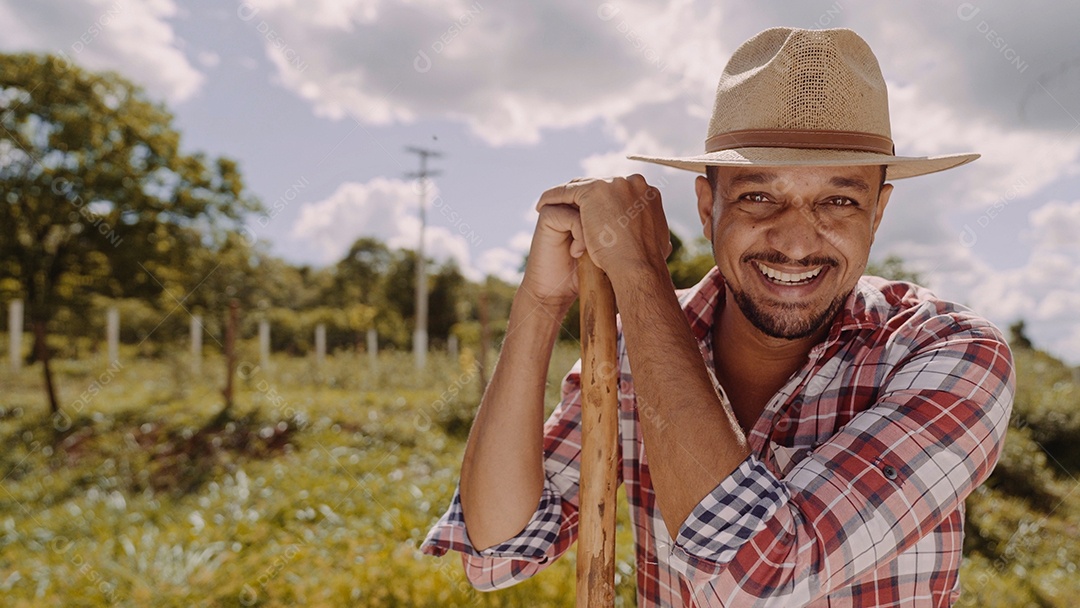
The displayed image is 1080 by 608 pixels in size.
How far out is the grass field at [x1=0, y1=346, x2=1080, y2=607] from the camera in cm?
487

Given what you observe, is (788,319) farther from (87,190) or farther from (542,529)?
(87,190)

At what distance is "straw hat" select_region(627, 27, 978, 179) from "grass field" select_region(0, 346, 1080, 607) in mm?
3065

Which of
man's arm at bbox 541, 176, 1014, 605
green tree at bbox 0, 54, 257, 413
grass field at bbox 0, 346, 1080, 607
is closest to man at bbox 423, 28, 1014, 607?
man's arm at bbox 541, 176, 1014, 605

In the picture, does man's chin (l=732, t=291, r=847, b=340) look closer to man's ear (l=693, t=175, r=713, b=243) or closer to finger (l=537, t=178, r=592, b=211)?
man's ear (l=693, t=175, r=713, b=243)

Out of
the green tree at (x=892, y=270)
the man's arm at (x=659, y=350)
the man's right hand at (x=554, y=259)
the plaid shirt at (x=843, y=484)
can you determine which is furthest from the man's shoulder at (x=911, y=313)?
the green tree at (x=892, y=270)

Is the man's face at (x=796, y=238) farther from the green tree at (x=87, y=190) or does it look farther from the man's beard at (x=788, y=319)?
the green tree at (x=87, y=190)

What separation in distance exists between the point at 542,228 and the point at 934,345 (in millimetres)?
888

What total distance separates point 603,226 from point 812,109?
55 centimetres

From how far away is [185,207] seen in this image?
18172mm

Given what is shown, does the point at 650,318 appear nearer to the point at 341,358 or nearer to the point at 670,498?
the point at 670,498

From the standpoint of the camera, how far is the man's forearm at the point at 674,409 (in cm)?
136

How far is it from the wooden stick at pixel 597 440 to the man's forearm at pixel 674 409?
19 cm

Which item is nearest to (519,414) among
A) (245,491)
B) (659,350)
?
(659,350)

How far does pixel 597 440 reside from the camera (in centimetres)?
174
